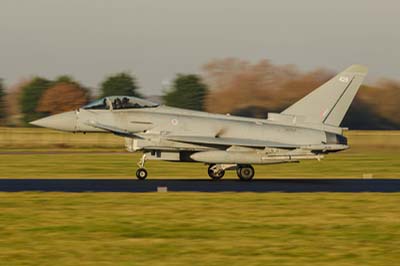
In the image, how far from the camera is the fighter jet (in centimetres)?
2573

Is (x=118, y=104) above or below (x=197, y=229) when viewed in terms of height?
above

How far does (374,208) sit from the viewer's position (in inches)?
682

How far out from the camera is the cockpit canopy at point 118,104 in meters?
26.5

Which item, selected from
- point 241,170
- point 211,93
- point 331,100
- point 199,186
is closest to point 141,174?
point 199,186

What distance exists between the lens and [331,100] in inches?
1045

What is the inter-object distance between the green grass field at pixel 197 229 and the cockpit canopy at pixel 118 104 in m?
7.12

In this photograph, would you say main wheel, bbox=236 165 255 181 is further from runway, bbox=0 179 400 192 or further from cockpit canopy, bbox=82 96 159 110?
cockpit canopy, bbox=82 96 159 110

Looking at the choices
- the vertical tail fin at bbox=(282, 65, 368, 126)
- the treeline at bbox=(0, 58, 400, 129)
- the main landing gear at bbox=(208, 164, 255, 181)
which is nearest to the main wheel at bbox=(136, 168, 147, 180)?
the main landing gear at bbox=(208, 164, 255, 181)

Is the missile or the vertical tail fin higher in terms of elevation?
the vertical tail fin

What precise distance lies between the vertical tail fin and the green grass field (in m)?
7.16

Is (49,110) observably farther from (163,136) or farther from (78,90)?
(163,136)

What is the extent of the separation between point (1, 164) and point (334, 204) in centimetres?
2305

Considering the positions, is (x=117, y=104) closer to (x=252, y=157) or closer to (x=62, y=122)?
(x=62, y=122)

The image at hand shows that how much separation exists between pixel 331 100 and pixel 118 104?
7.58m
